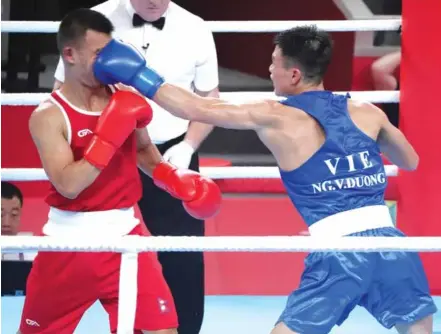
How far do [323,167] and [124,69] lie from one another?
1.69ft

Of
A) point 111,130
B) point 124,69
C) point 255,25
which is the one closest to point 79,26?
point 124,69

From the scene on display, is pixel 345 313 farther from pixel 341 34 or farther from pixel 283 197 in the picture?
pixel 341 34

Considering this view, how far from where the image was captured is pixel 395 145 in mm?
2416

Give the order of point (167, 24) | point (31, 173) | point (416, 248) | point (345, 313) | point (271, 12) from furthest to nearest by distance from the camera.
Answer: point (271, 12) → point (31, 173) → point (167, 24) → point (345, 313) → point (416, 248)

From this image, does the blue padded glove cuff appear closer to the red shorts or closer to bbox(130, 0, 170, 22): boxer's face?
the red shorts

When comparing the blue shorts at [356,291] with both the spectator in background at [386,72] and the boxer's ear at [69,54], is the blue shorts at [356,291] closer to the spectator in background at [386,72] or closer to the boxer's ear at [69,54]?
the boxer's ear at [69,54]

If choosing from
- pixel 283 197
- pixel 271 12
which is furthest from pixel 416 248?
pixel 271 12

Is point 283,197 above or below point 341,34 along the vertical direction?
below

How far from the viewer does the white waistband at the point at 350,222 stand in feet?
7.47

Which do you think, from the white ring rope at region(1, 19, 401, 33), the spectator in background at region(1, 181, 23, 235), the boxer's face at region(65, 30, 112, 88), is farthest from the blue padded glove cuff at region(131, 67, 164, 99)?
the spectator in background at region(1, 181, 23, 235)

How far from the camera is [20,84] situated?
466 cm

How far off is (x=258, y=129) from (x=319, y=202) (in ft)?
0.74

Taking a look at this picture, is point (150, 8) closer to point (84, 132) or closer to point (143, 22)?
point (143, 22)

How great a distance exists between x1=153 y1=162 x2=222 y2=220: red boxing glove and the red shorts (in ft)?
0.53
